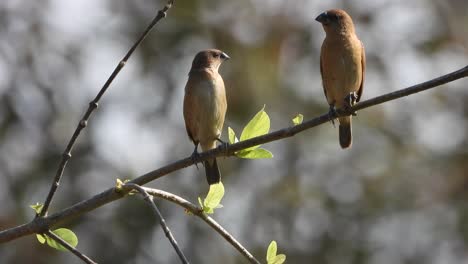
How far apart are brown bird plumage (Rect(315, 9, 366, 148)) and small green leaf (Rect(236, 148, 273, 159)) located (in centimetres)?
231

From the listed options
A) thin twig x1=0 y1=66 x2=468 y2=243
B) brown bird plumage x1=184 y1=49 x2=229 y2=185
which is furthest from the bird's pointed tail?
thin twig x1=0 y1=66 x2=468 y2=243

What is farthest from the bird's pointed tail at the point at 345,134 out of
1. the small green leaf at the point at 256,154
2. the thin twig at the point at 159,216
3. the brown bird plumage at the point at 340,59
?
the thin twig at the point at 159,216

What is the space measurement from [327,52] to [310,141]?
31.7ft

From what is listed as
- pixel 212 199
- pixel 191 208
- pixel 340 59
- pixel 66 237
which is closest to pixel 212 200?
pixel 212 199

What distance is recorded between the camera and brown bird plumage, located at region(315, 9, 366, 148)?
6.33 m

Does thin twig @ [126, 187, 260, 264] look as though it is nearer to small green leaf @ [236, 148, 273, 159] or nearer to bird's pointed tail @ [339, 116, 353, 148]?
small green leaf @ [236, 148, 273, 159]

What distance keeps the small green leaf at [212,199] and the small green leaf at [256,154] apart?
23 centimetres

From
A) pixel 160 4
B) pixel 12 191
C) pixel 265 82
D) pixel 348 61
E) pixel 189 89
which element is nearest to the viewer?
pixel 348 61

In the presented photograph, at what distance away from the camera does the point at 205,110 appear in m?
6.66

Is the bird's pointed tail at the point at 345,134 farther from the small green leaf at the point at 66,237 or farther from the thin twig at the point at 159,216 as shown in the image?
the thin twig at the point at 159,216

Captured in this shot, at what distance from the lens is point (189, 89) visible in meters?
6.76

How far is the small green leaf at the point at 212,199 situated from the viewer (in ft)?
12.4

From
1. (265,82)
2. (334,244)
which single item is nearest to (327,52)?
(265,82)

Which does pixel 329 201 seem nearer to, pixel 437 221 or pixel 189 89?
pixel 437 221
